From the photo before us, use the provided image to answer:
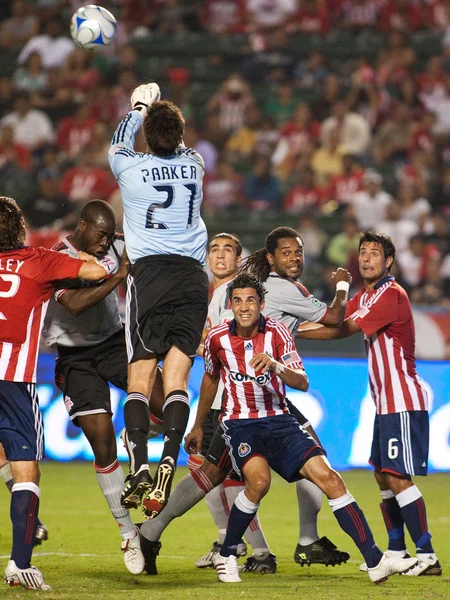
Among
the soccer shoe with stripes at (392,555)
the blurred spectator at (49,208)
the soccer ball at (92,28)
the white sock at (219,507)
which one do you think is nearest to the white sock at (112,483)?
the white sock at (219,507)

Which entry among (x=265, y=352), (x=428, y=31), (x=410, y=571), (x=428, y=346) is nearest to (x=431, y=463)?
(x=428, y=346)

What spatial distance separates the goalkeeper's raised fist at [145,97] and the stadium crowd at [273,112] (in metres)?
7.79

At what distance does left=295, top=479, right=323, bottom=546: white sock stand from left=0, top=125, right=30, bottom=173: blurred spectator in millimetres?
10704

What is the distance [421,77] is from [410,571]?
489 inches

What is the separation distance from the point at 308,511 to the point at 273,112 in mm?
11551

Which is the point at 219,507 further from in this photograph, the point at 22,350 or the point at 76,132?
the point at 76,132

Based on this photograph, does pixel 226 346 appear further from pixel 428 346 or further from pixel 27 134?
pixel 27 134

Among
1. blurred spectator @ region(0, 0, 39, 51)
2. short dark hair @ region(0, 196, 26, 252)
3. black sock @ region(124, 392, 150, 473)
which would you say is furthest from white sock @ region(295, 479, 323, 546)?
blurred spectator @ region(0, 0, 39, 51)

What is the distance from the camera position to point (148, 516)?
5.48m

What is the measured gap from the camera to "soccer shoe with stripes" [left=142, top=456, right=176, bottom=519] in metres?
5.39

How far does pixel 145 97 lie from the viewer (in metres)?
6.39

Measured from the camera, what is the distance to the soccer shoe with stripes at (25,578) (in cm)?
542

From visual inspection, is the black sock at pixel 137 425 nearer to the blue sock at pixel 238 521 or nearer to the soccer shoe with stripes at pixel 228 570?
the blue sock at pixel 238 521

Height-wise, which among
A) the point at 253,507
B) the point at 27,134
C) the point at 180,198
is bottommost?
the point at 253,507
